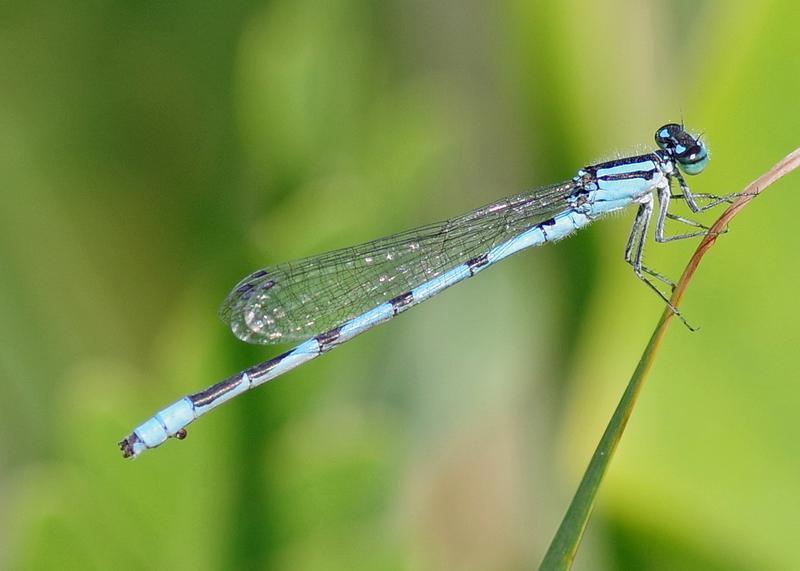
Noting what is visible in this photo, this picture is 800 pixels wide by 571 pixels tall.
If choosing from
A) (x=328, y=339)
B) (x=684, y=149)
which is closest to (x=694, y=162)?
(x=684, y=149)

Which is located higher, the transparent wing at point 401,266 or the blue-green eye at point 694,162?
the transparent wing at point 401,266

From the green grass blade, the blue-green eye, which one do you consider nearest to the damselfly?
the blue-green eye

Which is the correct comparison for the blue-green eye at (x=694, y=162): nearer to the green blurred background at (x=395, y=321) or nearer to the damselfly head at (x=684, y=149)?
the damselfly head at (x=684, y=149)

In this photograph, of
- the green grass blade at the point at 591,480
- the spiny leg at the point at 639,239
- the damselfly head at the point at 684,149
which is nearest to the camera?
the green grass blade at the point at 591,480

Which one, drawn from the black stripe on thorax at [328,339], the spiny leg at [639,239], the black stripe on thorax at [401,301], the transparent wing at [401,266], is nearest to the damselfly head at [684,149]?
the spiny leg at [639,239]

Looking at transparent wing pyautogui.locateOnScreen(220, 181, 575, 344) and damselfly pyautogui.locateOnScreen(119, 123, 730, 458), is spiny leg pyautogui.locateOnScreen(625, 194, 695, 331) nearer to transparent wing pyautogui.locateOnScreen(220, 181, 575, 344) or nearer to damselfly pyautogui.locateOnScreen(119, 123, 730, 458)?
damselfly pyautogui.locateOnScreen(119, 123, 730, 458)

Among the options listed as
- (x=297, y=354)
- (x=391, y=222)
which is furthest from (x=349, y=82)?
(x=297, y=354)

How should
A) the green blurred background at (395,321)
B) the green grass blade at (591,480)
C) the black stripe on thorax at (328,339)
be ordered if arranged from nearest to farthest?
the green grass blade at (591,480), the green blurred background at (395,321), the black stripe on thorax at (328,339)

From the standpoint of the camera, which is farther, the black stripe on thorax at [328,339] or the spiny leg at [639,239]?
the black stripe on thorax at [328,339]

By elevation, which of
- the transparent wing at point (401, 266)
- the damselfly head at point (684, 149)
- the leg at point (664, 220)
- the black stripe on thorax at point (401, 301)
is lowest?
the leg at point (664, 220)
